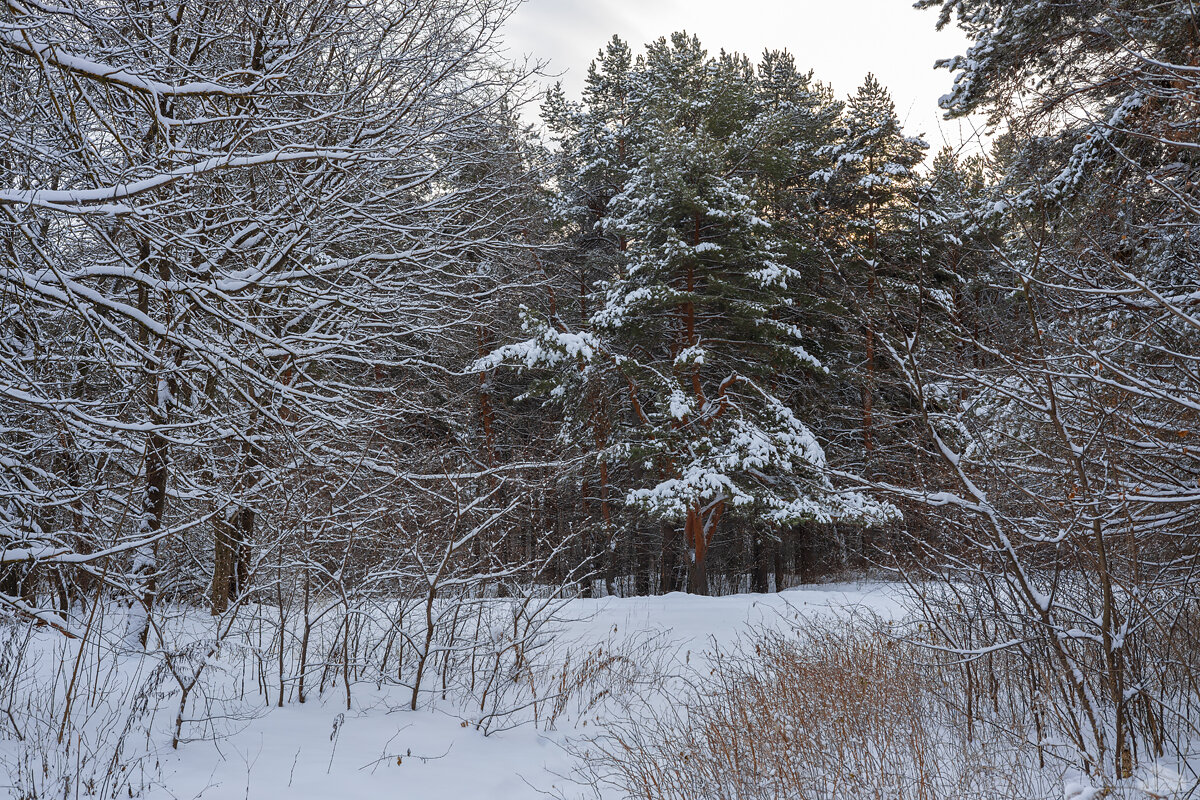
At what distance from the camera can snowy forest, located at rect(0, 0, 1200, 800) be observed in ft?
12.1

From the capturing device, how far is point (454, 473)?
6.19 meters

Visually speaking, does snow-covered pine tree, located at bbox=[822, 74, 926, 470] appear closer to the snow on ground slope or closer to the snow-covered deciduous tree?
the snow-covered deciduous tree

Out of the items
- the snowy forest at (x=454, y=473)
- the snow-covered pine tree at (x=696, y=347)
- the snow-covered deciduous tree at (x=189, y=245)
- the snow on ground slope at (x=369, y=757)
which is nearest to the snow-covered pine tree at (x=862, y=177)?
the snow-covered pine tree at (x=696, y=347)

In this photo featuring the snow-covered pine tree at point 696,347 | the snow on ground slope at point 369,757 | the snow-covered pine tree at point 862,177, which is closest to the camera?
the snow on ground slope at point 369,757

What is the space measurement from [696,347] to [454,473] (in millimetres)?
8426

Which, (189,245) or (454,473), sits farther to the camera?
(454,473)

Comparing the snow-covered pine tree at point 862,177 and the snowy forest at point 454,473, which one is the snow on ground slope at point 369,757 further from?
the snow-covered pine tree at point 862,177

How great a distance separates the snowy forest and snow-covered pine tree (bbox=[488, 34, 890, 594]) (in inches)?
113

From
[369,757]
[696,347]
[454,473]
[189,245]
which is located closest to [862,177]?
[696,347]

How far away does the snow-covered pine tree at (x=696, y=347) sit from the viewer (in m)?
13.6

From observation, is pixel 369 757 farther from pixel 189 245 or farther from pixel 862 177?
pixel 862 177

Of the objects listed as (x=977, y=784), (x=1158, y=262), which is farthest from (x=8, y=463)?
(x=1158, y=262)

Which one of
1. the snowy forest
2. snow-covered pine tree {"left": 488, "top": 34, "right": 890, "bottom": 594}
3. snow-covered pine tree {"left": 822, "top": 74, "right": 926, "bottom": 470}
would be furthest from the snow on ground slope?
snow-covered pine tree {"left": 822, "top": 74, "right": 926, "bottom": 470}

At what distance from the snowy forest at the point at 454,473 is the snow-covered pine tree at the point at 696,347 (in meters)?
2.87
